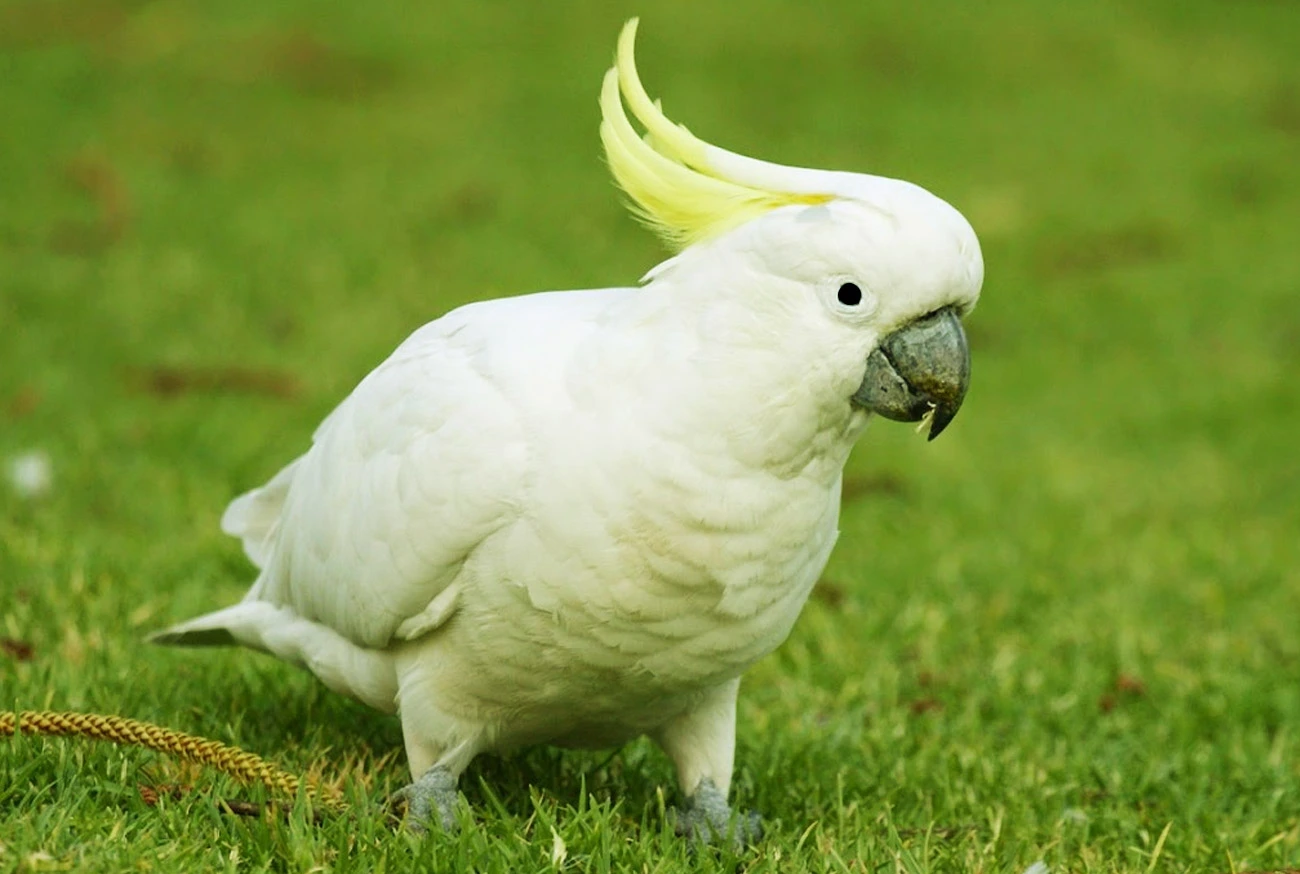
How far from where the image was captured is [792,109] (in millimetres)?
10805

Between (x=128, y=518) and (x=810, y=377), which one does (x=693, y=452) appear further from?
(x=128, y=518)

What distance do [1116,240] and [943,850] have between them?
724cm

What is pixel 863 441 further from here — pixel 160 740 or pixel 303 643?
pixel 160 740

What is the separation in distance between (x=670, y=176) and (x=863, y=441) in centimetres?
398

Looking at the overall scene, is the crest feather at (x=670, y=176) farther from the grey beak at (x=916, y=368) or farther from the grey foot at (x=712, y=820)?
the grey foot at (x=712, y=820)

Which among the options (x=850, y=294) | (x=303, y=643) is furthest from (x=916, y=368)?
(x=303, y=643)

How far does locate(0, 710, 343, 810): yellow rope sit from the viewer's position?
9.23 ft

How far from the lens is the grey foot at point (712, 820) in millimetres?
2924

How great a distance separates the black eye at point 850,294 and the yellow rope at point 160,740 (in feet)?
4.10

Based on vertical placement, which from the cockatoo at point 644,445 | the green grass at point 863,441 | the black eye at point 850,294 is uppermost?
the black eye at point 850,294

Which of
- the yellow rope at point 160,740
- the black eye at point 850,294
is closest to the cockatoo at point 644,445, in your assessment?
the black eye at point 850,294

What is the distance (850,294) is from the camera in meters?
2.47

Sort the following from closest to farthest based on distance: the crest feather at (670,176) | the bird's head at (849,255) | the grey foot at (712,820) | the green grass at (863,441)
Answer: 1. the bird's head at (849,255)
2. the crest feather at (670,176)
3. the grey foot at (712,820)
4. the green grass at (863,441)

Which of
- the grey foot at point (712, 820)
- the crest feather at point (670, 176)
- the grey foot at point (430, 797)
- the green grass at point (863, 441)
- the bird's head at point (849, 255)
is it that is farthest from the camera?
the green grass at point (863, 441)
